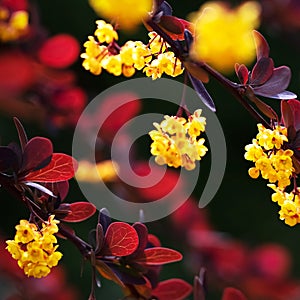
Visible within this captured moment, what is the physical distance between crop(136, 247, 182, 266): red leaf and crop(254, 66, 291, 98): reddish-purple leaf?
0.15 meters

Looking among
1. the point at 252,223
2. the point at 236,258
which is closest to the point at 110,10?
the point at 236,258

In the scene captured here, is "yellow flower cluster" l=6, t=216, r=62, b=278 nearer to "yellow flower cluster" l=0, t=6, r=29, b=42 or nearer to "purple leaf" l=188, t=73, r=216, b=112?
"purple leaf" l=188, t=73, r=216, b=112

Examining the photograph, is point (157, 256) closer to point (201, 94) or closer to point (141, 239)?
point (141, 239)

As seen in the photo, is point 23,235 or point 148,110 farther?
point 148,110

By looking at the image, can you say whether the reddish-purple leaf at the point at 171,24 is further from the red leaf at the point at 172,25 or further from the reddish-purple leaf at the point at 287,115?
the reddish-purple leaf at the point at 287,115

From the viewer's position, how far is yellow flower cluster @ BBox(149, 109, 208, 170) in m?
0.52

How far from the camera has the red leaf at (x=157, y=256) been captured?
0.58 meters

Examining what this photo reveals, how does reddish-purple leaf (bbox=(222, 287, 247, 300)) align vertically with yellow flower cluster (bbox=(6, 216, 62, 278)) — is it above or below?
below

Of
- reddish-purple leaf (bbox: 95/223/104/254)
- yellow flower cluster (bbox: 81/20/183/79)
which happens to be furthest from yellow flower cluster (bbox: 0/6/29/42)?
reddish-purple leaf (bbox: 95/223/104/254)

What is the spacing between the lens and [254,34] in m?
0.55

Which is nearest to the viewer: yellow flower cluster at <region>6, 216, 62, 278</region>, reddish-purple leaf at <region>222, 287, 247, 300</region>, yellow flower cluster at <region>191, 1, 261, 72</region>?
yellow flower cluster at <region>191, 1, 261, 72</region>

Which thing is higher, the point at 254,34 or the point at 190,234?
the point at 254,34

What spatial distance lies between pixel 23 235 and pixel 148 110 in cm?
85

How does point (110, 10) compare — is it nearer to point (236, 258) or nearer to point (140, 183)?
point (140, 183)
